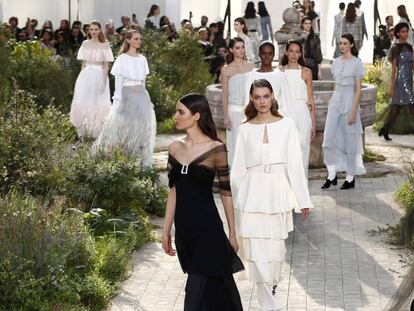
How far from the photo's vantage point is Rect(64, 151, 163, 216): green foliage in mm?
10891

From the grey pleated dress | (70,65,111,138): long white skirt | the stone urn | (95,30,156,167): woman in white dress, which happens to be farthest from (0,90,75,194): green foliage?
(70,65,111,138): long white skirt

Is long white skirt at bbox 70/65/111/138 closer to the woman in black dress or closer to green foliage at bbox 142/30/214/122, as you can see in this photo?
green foliage at bbox 142/30/214/122

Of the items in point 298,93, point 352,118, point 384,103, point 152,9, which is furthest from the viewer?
point 152,9

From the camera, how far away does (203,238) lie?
7.41m

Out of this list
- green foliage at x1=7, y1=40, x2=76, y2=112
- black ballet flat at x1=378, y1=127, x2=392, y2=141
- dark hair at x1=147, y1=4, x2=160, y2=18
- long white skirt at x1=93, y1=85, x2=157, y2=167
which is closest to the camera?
long white skirt at x1=93, y1=85, x2=157, y2=167

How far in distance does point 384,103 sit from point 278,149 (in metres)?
11.6

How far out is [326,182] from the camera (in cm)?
1318

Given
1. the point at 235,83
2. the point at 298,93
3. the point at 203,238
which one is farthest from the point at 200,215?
the point at 235,83

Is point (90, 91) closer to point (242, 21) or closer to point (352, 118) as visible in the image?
point (352, 118)

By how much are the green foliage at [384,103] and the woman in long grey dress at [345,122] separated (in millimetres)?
4287

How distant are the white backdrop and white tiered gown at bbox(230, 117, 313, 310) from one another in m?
16.6

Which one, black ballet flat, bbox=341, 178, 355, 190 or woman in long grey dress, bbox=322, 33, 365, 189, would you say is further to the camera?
black ballet flat, bbox=341, 178, 355, 190

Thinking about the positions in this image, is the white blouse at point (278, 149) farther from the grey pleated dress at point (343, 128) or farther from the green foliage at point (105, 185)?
the grey pleated dress at point (343, 128)

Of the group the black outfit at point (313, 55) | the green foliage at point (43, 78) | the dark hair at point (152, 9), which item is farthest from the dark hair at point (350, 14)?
the green foliage at point (43, 78)
